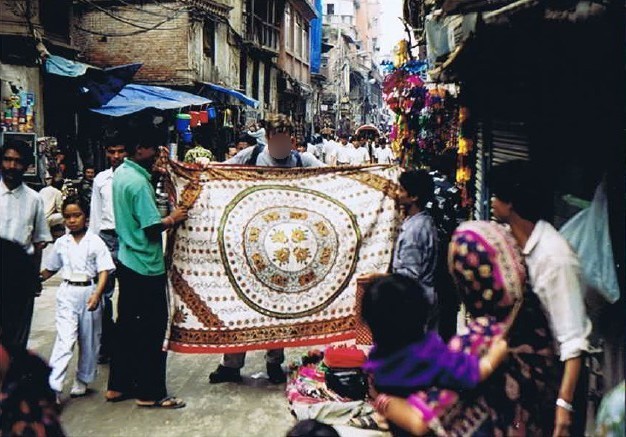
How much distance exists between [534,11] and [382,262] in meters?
2.55

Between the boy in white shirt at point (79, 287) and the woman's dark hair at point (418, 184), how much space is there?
2.40 metres

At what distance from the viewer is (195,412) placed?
4918 mm

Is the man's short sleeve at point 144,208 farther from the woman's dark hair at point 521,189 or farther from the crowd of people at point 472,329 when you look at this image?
the woman's dark hair at point 521,189

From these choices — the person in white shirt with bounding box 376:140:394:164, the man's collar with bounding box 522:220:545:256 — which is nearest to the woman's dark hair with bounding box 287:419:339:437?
the man's collar with bounding box 522:220:545:256

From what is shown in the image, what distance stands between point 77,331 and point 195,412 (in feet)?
3.66

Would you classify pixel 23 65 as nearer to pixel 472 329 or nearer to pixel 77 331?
pixel 77 331

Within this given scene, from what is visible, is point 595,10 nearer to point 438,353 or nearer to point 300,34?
point 438,353

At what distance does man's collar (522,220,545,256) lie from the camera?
9.38 feet

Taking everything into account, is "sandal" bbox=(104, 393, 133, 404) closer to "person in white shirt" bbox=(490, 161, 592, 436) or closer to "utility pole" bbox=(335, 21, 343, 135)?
"person in white shirt" bbox=(490, 161, 592, 436)

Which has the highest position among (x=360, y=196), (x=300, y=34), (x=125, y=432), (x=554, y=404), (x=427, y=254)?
(x=300, y=34)

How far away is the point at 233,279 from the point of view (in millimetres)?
5250

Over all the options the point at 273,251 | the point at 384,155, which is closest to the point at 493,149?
the point at 273,251

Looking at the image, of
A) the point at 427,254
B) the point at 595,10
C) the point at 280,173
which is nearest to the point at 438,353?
the point at 595,10

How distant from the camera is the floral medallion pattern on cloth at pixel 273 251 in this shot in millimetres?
5176
